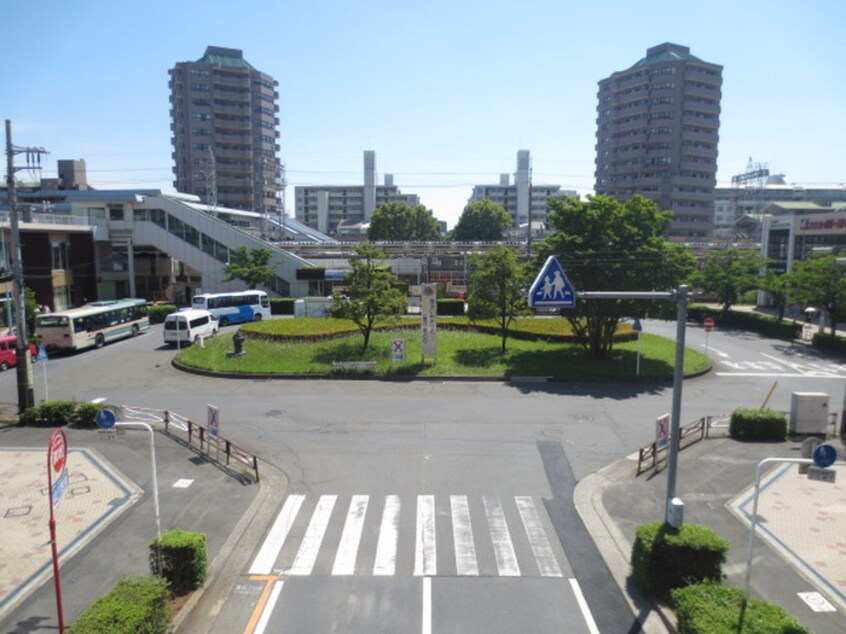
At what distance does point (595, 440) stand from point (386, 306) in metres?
14.2

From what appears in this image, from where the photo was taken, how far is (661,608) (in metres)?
10.1

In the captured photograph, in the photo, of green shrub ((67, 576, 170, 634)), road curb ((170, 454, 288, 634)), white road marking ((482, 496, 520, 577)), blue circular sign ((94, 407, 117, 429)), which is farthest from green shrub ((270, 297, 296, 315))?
green shrub ((67, 576, 170, 634))

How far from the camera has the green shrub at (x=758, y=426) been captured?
19.4 metres

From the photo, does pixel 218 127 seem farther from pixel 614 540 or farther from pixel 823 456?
pixel 823 456

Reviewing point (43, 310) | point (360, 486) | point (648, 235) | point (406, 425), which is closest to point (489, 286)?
point (648, 235)

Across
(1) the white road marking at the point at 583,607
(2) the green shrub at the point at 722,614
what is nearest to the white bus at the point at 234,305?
(1) the white road marking at the point at 583,607

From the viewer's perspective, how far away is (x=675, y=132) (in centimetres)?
9112

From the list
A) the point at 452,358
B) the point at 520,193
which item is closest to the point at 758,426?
the point at 452,358

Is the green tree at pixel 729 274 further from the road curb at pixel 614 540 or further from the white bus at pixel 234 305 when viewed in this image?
the white bus at pixel 234 305

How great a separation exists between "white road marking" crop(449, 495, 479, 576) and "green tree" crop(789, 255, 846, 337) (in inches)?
1212

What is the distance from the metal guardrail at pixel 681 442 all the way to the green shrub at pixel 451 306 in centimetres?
2882

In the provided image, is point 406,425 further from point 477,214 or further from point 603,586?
point 477,214

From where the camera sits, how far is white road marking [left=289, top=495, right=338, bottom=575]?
451 inches

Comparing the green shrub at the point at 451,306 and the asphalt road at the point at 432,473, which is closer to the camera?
the asphalt road at the point at 432,473
